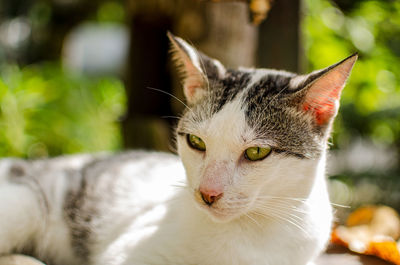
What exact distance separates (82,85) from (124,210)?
3594mm

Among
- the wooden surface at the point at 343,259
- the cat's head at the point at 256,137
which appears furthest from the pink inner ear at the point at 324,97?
the wooden surface at the point at 343,259

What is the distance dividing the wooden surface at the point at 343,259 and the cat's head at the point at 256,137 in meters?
0.69

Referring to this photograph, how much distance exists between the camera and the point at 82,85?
215 inches

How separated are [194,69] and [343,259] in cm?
138

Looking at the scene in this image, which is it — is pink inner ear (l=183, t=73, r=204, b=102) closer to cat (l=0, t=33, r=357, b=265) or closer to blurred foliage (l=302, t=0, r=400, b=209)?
cat (l=0, t=33, r=357, b=265)

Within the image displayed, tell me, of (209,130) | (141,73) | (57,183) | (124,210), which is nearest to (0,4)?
(141,73)

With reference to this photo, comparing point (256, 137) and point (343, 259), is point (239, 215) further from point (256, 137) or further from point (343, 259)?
point (343, 259)

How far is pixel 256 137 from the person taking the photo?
1603 mm

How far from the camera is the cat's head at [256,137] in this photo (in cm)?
155

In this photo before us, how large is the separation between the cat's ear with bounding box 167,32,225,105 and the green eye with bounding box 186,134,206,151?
0.22m

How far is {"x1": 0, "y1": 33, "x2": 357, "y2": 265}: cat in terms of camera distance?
158 centimetres

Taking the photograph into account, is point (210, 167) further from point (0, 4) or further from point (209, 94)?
point (0, 4)

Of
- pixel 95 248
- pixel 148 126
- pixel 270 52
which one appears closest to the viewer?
pixel 95 248

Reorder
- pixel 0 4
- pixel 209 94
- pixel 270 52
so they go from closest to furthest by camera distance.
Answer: pixel 209 94, pixel 270 52, pixel 0 4
